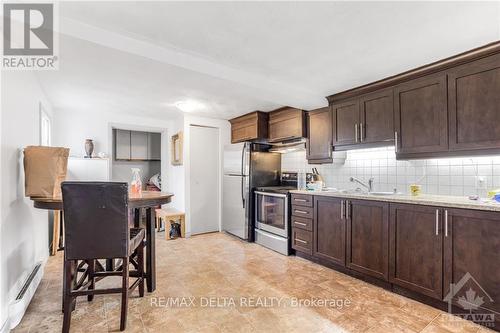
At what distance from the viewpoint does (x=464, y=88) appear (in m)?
2.15

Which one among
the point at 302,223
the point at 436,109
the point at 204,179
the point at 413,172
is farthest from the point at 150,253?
the point at 436,109

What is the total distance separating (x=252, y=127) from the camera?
4.16 meters

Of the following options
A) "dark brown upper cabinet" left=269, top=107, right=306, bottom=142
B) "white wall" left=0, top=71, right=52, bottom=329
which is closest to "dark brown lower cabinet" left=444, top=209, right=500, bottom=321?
"dark brown upper cabinet" left=269, top=107, right=306, bottom=142

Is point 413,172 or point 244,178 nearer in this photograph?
point 413,172

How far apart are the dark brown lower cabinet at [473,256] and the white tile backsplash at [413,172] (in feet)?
2.04

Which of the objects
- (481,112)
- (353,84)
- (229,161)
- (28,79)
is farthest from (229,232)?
(481,112)

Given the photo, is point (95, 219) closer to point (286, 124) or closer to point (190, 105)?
point (190, 105)

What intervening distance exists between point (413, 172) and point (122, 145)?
18.5ft

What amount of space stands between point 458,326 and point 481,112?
1.68 m

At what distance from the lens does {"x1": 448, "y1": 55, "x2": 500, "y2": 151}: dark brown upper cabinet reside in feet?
6.55

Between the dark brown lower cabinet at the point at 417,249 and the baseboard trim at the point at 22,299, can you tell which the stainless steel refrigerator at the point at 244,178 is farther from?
the baseboard trim at the point at 22,299

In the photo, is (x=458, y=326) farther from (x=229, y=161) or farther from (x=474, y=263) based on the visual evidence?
(x=229, y=161)

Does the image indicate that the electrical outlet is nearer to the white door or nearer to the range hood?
the range hood

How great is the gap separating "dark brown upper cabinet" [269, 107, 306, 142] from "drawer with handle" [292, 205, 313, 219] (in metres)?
1.03
